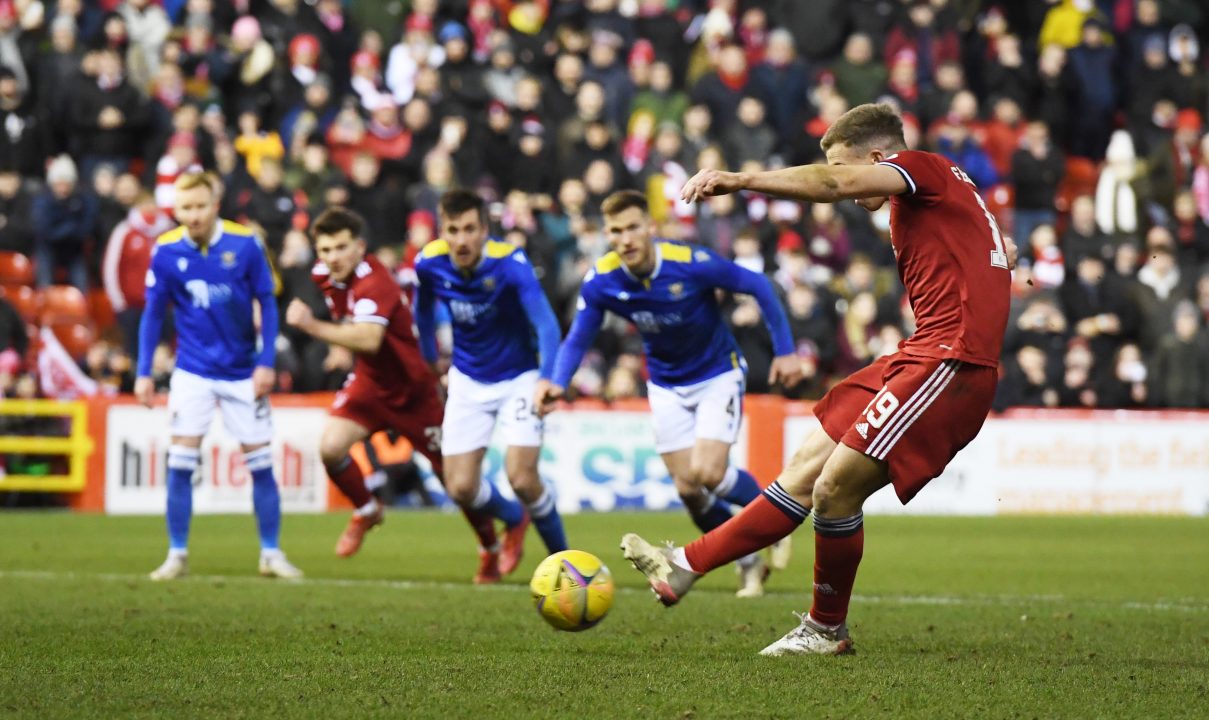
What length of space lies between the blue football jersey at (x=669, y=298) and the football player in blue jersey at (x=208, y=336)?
2.42 metres

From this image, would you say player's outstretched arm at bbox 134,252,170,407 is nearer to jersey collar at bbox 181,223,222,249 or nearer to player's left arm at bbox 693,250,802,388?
jersey collar at bbox 181,223,222,249

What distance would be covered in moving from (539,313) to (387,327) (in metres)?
1.45

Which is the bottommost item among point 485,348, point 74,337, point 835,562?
point 835,562

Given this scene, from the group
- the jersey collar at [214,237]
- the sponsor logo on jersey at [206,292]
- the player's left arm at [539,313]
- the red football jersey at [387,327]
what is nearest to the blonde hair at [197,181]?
the jersey collar at [214,237]

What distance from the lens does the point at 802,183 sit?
652cm

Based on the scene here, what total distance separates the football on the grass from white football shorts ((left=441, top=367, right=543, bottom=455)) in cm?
349

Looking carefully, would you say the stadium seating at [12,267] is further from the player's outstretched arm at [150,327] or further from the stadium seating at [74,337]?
the player's outstretched arm at [150,327]

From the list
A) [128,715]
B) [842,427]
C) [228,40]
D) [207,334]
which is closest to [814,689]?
[842,427]

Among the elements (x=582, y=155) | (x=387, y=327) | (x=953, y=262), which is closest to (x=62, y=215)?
(x=582, y=155)

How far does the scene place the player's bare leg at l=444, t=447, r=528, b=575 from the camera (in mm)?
11164

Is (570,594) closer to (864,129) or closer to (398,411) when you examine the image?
(864,129)

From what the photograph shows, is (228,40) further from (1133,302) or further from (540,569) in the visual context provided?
(540,569)

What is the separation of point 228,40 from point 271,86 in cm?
81

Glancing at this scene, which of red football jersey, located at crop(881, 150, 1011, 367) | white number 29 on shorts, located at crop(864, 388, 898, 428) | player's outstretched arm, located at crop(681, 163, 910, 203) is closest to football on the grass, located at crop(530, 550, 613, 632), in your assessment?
white number 29 on shorts, located at crop(864, 388, 898, 428)
